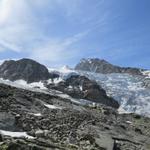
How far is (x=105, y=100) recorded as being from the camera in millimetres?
184000

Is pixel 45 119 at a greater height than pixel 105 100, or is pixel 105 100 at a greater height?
pixel 105 100

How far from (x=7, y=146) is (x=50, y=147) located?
4.30 m

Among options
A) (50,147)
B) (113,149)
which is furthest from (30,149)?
(113,149)

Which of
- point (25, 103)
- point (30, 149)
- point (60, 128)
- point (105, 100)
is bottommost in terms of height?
point (30, 149)

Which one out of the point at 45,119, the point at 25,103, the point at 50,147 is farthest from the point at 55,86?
the point at 50,147

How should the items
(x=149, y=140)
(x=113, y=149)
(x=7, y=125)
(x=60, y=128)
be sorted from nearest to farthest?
1. (x=7, y=125)
2. (x=113, y=149)
3. (x=60, y=128)
4. (x=149, y=140)

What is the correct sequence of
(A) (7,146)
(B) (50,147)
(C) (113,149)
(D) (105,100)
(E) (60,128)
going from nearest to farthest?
1. (A) (7,146)
2. (B) (50,147)
3. (C) (113,149)
4. (E) (60,128)
5. (D) (105,100)

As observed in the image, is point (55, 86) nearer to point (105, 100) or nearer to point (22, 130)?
point (105, 100)

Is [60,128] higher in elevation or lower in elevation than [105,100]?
lower

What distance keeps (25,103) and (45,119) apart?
11.8 m

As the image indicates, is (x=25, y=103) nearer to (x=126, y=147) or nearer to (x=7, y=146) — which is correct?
(x=126, y=147)

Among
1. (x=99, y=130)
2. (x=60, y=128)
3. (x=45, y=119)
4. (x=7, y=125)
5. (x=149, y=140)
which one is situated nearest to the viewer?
(x=7, y=125)

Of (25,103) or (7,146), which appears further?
(25,103)

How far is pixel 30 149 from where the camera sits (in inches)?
807
